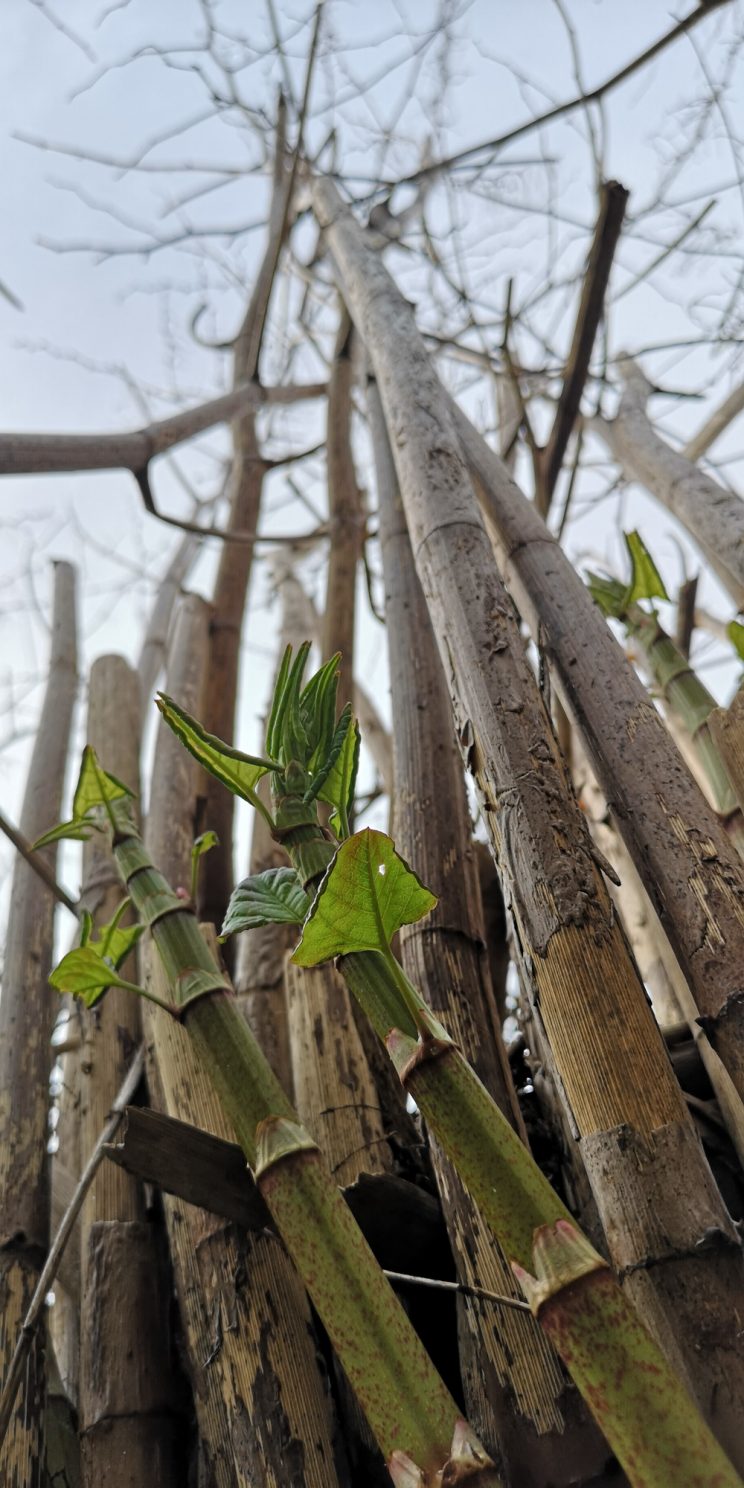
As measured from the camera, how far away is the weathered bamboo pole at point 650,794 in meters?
0.71

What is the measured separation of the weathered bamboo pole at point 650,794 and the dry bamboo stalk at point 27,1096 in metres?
0.74

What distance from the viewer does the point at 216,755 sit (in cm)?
74

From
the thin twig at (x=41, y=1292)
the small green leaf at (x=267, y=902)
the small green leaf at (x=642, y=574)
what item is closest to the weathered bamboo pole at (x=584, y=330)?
the small green leaf at (x=642, y=574)

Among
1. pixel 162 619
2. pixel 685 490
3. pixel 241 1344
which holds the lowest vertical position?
pixel 241 1344

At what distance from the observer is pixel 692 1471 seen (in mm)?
454

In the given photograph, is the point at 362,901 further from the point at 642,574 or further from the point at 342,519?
the point at 342,519

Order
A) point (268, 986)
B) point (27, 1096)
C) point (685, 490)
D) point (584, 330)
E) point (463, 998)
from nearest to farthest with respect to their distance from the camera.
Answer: point (463, 998), point (27, 1096), point (268, 986), point (584, 330), point (685, 490)

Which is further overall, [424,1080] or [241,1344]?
[241,1344]

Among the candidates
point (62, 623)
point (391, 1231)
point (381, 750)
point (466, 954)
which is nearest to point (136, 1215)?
point (391, 1231)

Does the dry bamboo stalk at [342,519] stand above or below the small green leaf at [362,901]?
Result: above

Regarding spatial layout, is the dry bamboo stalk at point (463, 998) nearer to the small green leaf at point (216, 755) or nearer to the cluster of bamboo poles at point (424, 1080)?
the cluster of bamboo poles at point (424, 1080)

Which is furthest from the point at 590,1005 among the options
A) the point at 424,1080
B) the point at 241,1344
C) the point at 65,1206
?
the point at 65,1206

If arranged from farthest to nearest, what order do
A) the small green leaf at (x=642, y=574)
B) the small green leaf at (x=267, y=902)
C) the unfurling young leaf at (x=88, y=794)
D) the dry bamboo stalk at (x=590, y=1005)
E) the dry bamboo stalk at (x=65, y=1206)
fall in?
the small green leaf at (x=642, y=574), the dry bamboo stalk at (x=65, y=1206), the unfurling young leaf at (x=88, y=794), the small green leaf at (x=267, y=902), the dry bamboo stalk at (x=590, y=1005)

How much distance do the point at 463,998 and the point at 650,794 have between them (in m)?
0.28
